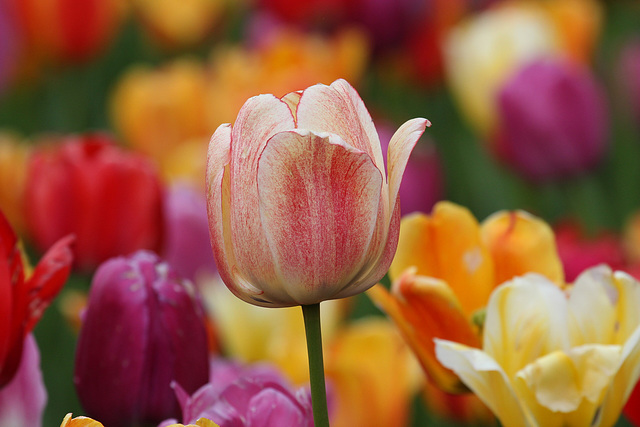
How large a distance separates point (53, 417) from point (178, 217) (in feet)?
0.81

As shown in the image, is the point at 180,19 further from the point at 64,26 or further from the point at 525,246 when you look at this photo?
the point at 525,246

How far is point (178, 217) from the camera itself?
3.30ft

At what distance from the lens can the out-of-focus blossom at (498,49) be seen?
1482 millimetres

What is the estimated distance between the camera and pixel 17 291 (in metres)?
0.48

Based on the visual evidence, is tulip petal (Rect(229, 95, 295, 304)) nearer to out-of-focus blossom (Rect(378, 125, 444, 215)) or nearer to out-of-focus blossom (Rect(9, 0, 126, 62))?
out-of-focus blossom (Rect(378, 125, 444, 215))

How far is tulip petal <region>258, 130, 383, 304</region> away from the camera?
407mm

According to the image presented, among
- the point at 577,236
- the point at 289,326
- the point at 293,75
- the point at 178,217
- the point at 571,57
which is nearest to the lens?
the point at 289,326

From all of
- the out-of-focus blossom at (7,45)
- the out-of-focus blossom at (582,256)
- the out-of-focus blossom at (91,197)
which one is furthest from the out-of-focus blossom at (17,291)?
the out-of-focus blossom at (7,45)

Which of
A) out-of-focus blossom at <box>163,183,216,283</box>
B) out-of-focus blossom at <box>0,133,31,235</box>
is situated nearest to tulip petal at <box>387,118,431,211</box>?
out-of-focus blossom at <box>163,183,216,283</box>

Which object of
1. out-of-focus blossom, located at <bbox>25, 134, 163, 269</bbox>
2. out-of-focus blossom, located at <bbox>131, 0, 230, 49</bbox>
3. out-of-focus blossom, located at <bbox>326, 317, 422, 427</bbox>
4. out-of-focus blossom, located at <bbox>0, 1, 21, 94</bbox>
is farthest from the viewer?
out-of-focus blossom, located at <bbox>131, 0, 230, 49</bbox>

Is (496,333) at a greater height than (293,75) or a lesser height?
lesser

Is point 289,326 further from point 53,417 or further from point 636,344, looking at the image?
point 636,344

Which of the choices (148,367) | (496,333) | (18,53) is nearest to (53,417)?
(148,367)

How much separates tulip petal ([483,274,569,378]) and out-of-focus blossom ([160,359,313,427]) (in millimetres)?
100
